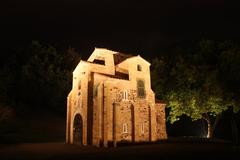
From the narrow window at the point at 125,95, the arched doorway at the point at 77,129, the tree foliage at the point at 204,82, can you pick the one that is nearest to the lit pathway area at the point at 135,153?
the arched doorway at the point at 77,129

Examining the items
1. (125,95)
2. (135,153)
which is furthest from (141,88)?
(135,153)

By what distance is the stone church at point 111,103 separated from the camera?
1190 inches

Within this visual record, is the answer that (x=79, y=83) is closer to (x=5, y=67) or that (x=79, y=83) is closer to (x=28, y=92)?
(x=28, y=92)

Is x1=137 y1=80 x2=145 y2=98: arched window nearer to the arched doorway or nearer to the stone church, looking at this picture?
the stone church

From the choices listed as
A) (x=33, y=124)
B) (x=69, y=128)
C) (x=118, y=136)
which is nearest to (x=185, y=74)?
(x=118, y=136)

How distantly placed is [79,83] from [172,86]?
48.6ft

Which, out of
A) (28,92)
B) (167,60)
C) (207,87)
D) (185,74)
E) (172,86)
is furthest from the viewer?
(28,92)

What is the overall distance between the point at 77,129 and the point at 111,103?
278 inches

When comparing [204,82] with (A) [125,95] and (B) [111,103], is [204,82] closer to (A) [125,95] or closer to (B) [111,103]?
(A) [125,95]

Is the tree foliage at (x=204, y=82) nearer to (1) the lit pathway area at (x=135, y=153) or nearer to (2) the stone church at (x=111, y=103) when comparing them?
(2) the stone church at (x=111, y=103)

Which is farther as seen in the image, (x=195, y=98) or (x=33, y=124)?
(x=33, y=124)

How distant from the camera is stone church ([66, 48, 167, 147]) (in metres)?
30.2

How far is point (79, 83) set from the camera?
114ft

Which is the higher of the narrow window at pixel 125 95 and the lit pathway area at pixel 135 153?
the narrow window at pixel 125 95
